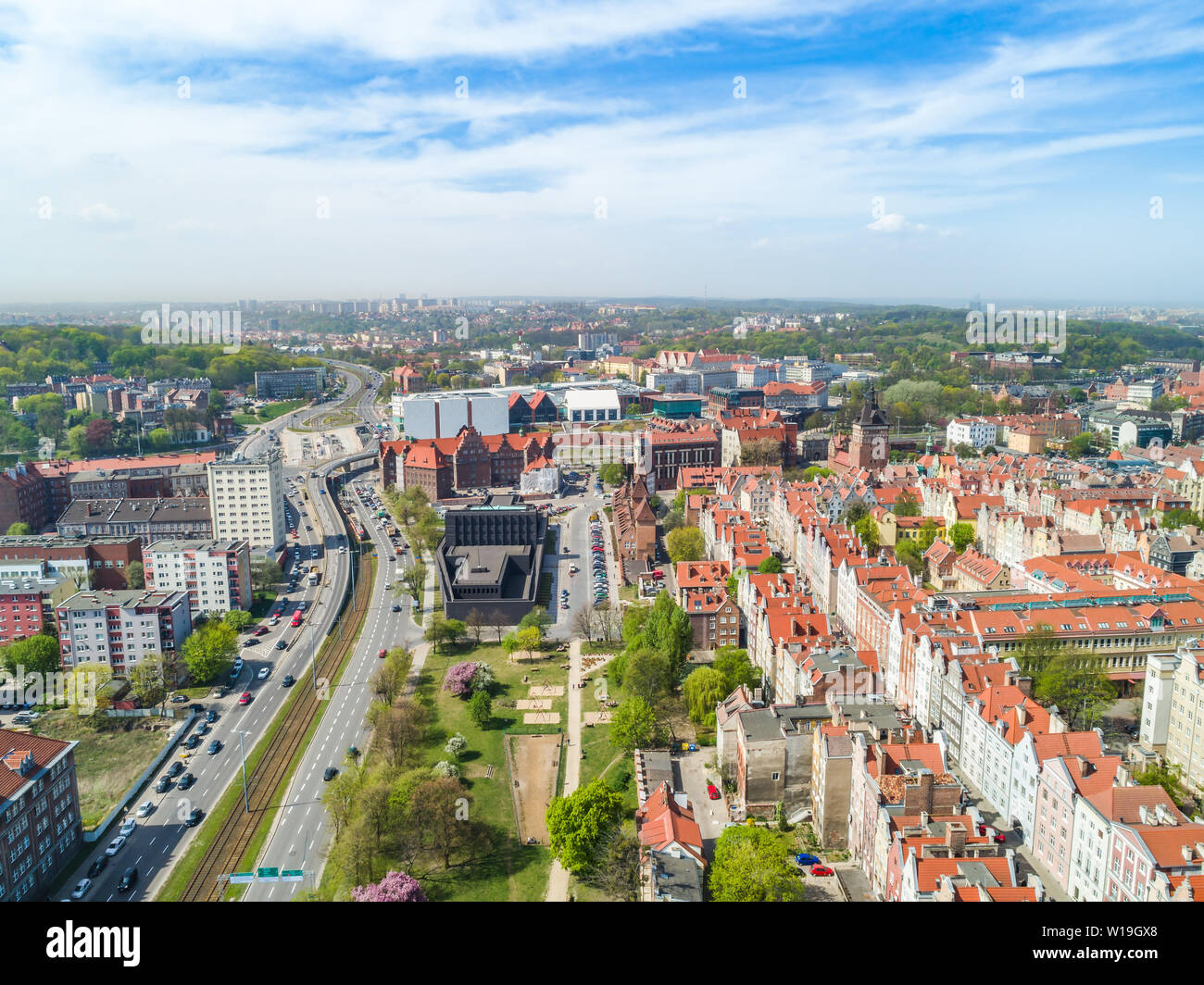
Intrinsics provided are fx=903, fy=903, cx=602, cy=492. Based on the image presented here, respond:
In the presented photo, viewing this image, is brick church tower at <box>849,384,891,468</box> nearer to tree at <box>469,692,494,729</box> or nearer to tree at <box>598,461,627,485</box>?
tree at <box>598,461,627,485</box>

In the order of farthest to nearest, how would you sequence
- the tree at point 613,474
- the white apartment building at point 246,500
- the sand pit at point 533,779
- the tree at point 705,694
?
the tree at point 613,474
the white apartment building at point 246,500
the tree at point 705,694
the sand pit at point 533,779

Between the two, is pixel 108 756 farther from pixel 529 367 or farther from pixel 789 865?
pixel 529 367

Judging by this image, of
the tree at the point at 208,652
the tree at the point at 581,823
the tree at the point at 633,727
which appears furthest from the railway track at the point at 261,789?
the tree at the point at 633,727

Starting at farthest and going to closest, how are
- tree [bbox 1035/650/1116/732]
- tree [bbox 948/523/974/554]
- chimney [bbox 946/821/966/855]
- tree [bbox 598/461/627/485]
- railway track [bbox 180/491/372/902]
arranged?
tree [bbox 598/461/627/485], tree [bbox 948/523/974/554], tree [bbox 1035/650/1116/732], railway track [bbox 180/491/372/902], chimney [bbox 946/821/966/855]

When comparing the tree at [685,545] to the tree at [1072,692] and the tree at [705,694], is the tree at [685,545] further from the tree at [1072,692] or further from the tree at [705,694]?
the tree at [1072,692]

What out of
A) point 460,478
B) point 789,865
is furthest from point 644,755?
point 460,478

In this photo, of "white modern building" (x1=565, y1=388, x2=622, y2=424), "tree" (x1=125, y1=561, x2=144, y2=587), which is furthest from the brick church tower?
"tree" (x1=125, y1=561, x2=144, y2=587)
